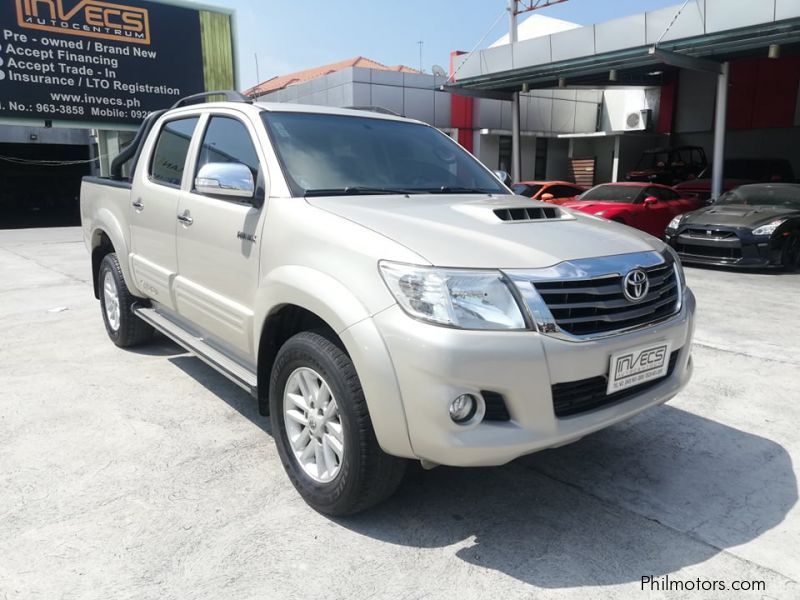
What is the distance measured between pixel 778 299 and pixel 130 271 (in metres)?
7.11

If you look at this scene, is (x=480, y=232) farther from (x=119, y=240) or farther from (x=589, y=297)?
(x=119, y=240)

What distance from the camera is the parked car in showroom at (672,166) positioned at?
698 inches

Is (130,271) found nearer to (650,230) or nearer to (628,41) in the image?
(650,230)

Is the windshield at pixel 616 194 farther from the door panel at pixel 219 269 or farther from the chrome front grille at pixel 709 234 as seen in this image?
the door panel at pixel 219 269

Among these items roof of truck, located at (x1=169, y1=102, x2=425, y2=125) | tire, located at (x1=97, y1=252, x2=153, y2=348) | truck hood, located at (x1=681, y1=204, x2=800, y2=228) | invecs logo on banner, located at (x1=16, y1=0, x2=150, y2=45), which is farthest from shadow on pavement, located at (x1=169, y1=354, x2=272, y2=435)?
invecs logo on banner, located at (x1=16, y1=0, x2=150, y2=45)

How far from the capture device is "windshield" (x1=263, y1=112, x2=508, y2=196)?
313 centimetres

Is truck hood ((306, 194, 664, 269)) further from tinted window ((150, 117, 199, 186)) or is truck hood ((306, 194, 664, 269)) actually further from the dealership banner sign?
the dealership banner sign

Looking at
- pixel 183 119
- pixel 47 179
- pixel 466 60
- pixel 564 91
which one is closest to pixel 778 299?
pixel 183 119

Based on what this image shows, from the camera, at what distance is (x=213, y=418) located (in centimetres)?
373

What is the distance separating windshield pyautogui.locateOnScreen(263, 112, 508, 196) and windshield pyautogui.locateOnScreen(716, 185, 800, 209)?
26.8 feet

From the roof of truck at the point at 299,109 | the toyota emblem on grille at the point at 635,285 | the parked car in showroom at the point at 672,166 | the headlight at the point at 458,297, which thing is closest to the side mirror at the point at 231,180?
the roof of truck at the point at 299,109

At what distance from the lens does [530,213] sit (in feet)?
9.93

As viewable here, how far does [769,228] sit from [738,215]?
0.59 meters

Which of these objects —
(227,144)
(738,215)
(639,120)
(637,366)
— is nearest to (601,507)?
(637,366)
